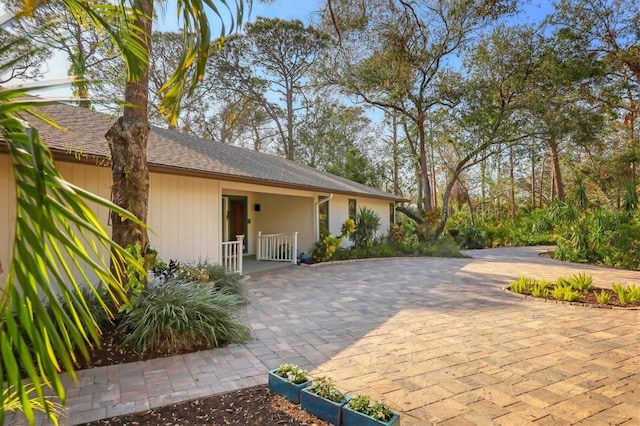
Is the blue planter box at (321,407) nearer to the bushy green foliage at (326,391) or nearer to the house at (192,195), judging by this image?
the bushy green foliage at (326,391)

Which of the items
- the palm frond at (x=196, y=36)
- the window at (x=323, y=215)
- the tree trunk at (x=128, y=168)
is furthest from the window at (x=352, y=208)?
the palm frond at (x=196, y=36)

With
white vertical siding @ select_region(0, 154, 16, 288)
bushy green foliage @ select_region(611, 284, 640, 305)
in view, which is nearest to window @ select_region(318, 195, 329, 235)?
bushy green foliage @ select_region(611, 284, 640, 305)

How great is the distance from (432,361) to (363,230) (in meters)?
10.1

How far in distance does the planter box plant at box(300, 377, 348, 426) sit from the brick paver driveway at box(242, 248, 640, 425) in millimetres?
458

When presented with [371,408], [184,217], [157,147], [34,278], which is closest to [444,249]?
[184,217]

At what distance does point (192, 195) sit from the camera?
7.59 meters

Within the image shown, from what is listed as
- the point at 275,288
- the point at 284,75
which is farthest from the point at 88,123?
the point at 284,75

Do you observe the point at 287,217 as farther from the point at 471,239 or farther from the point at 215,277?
the point at 471,239

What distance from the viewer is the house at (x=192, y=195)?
18.1 ft

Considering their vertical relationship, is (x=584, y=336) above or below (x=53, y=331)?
below

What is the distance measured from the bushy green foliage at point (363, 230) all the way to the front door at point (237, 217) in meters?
4.19

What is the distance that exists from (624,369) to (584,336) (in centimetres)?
106

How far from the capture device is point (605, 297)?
6.36 metres

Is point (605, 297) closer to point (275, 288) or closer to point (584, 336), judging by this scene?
point (584, 336)
